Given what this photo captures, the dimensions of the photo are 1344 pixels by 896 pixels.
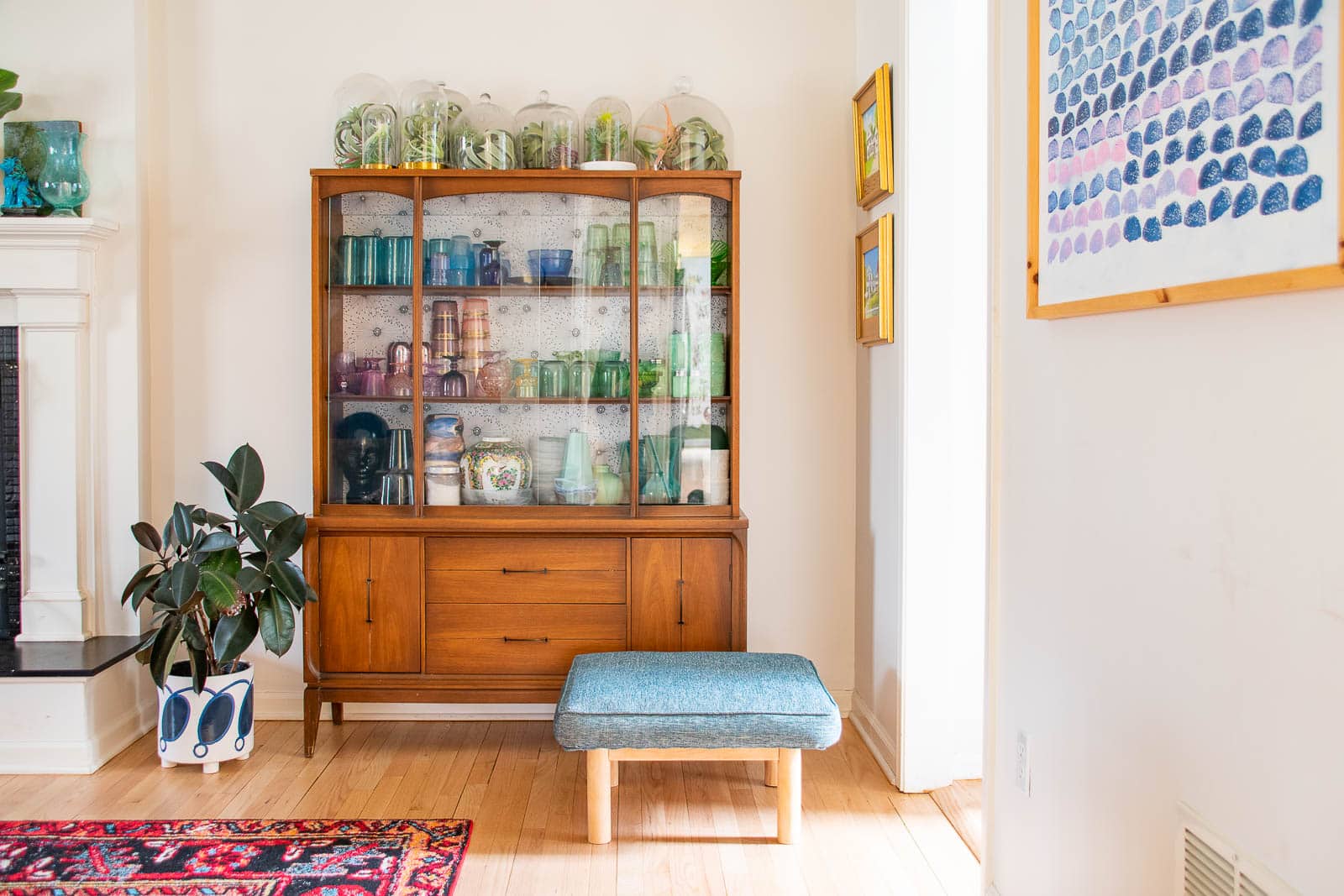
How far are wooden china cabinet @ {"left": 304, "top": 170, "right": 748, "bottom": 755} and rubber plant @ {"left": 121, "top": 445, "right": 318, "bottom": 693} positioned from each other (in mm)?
130

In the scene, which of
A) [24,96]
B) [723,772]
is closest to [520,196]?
[24,96]

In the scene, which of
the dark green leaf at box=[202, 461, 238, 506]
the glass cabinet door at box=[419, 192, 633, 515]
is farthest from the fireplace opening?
the glass cabinet door at box=[419, 192, 633, 515]

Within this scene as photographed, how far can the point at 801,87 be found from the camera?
3617 millimetres

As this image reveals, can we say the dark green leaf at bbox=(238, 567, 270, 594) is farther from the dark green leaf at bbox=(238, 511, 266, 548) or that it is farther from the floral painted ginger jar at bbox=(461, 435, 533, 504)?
the floral painted ginger jar at bbox=(461, 435, 533, 504)

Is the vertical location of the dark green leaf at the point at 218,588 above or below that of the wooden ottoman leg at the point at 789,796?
above

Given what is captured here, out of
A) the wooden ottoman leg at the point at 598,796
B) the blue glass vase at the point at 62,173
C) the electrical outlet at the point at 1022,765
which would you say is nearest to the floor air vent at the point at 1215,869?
the electrical outlet at the point at 1022,765

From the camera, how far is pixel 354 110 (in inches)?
132

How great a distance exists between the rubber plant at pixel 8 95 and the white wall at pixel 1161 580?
9.87 feet

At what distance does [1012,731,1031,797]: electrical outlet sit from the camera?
79.8 inches

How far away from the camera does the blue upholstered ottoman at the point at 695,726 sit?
2.57 m

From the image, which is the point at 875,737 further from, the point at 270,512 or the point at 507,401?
the point at 270,512

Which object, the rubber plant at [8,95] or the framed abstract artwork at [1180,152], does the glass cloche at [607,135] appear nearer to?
the framed abstract artwork at [1180,152]

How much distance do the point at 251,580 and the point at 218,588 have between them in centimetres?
9

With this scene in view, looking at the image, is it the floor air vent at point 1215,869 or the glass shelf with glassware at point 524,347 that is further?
the glass shelf with glassware at point 524,347
